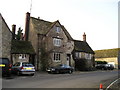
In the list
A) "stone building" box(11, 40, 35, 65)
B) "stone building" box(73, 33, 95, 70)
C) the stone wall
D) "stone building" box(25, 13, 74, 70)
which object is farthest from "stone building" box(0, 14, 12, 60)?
"stone building" box(73, 33, 95, 70)

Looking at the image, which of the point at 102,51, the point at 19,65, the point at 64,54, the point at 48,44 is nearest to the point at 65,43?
the point at 64,54

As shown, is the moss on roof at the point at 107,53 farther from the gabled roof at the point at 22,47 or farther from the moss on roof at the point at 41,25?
the gabled roof at the point at 22,47

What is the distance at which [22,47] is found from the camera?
32.6 meters

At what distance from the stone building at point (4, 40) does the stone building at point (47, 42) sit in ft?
16.3

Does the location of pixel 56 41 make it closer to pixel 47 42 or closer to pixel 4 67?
pixel 47 42

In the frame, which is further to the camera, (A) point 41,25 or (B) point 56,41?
(A) point 41,25

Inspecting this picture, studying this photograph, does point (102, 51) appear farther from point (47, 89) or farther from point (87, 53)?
point (47, 89)

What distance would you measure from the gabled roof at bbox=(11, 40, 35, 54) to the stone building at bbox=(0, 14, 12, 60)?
946 mm

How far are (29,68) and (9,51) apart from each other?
390 inches

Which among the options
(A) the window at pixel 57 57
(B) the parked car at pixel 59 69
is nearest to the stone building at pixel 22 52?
(A) the window at pixel 57 57

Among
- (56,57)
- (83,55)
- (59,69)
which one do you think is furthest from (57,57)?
(83,55)

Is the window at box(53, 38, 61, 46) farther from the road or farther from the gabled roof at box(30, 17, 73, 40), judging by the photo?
the road

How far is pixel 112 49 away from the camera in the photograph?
207 ft

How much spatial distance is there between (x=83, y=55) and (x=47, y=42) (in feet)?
42.7
